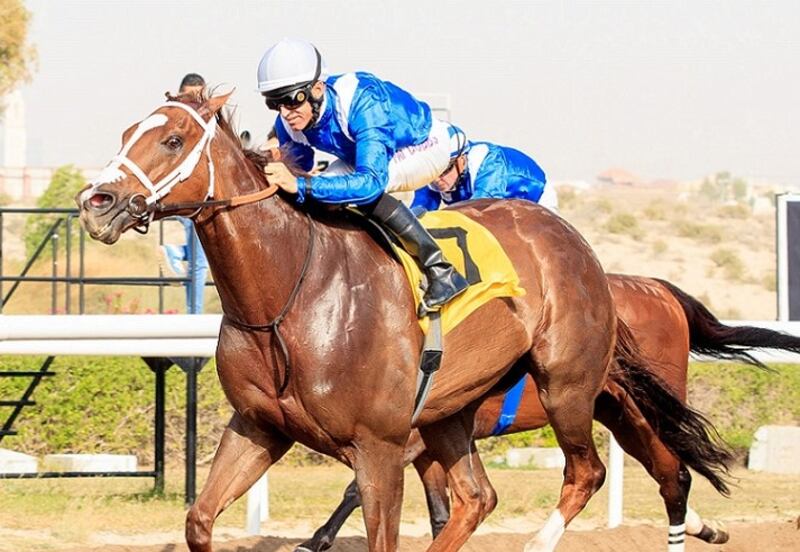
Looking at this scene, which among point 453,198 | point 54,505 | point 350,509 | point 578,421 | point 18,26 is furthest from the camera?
point 18,26

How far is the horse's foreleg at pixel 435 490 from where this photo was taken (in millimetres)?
5715

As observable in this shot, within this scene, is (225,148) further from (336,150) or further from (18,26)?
(18,26)

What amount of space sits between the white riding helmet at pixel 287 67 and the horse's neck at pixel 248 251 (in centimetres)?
29

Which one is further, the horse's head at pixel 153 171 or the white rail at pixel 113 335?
the white rail at pixel 113 335

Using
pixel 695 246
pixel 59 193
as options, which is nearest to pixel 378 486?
pixel 59 193

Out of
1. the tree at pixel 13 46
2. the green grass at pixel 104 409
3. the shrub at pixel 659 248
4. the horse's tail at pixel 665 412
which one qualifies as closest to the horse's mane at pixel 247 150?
the horse's tail at pixel 665 412

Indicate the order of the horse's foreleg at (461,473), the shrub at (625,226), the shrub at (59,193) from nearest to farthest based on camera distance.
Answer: the horse's foreleg at (461,473), the shrub at (59,193), the shrub at (625,226)

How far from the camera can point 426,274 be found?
4.65 meters

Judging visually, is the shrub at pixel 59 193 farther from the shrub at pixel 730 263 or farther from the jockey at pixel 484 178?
the jockey at pixel 484 178

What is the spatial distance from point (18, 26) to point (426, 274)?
61.1 ft

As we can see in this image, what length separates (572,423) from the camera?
534cm

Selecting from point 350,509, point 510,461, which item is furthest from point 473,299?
point 510,461

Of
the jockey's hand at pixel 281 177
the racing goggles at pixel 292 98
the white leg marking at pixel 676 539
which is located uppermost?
the racing goggles at pixel 292 98

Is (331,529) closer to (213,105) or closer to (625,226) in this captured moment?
(213,105)
